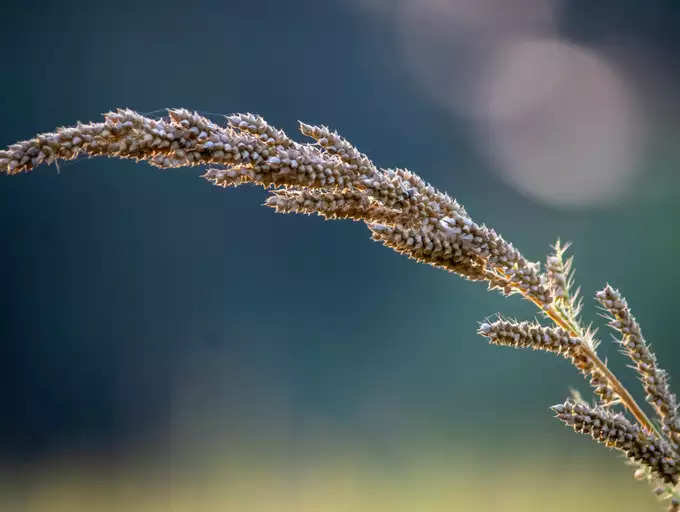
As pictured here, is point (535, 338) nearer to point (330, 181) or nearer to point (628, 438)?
point (628, 438)

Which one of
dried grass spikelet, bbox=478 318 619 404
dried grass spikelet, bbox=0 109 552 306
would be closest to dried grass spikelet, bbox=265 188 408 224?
dried grass spikelet, bbox=0 109 552 306

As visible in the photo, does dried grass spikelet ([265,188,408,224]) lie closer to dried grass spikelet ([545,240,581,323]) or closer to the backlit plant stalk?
the backlit plant stalk

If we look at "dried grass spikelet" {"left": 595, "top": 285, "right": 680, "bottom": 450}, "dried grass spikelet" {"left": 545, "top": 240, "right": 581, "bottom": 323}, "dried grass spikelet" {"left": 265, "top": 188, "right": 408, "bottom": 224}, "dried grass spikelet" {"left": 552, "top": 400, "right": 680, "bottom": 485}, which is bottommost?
"dried grass spikelet" {"left": 552, "top": 400, "right": 680, "bottom": 485}

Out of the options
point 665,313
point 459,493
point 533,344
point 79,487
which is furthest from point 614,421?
point 665,313

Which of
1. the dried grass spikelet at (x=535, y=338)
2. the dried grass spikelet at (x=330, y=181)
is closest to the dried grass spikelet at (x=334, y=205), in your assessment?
the dried grass spikelet at (x=330, y=181)

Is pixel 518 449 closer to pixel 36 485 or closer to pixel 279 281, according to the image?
pixel 279 281

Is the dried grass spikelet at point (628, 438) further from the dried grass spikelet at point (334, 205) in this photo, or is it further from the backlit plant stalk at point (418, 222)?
the dried grass spikelet at point (334, 205)

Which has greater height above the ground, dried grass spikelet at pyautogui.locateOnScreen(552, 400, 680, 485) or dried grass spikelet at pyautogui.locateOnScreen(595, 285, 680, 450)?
dried grass spikelet at pyautogui.locateOnScreen(595, 285, 680, 450)

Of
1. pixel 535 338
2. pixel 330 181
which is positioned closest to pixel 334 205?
pixel 330 181
